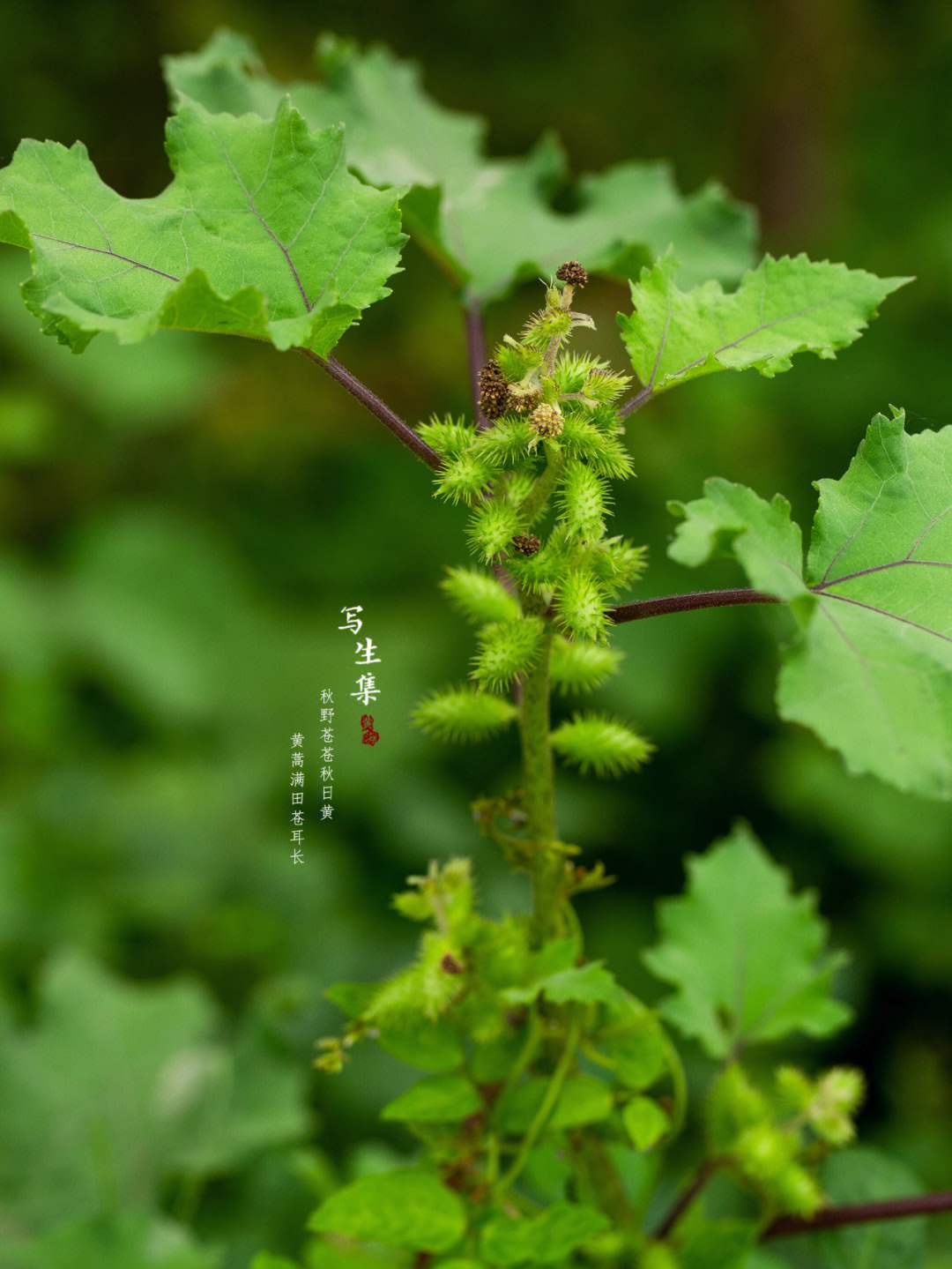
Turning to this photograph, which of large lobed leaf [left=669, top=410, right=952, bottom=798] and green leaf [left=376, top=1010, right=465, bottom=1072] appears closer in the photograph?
large lobed leaf [left=669, top=410, right=952, bottom=798]

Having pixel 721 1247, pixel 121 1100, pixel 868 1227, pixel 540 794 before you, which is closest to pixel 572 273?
pixel 540 794

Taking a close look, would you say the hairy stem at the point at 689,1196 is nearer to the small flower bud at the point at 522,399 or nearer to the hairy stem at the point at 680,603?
the hairy stem at the point at 680,603

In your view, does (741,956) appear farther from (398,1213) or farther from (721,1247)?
(398,1213)

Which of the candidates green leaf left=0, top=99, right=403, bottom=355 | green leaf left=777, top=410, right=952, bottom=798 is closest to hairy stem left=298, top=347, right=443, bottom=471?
green leaf left=0, top=99, right=403, bottom=355

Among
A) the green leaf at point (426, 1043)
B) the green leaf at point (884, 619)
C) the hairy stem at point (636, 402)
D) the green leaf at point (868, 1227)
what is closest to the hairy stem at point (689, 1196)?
the green leaf at point (868, 1227)

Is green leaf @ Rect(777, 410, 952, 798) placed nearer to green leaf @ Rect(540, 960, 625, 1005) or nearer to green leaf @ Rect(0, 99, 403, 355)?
green leaf @ Rect(540, 960, 625, 1005)

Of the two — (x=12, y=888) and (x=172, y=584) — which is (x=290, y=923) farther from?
(x=172, y=584)
